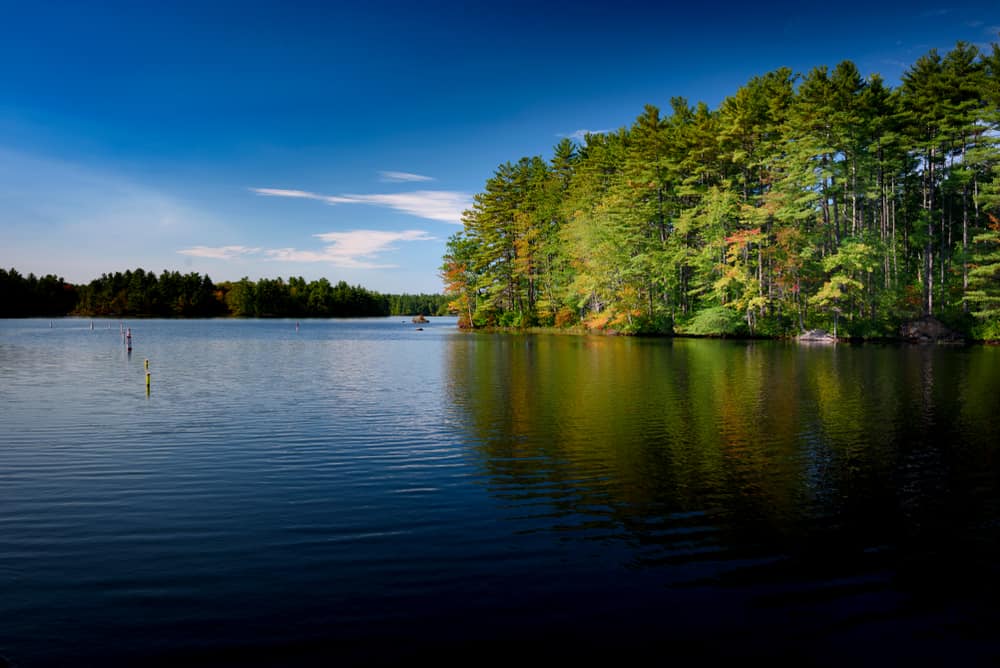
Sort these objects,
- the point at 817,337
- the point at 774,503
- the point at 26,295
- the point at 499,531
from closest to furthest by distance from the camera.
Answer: the point at 499,531 < the point at 774,503 < the point at 817,337 < the point at 26,295

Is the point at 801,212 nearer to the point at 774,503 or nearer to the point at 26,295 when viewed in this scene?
the point at 774,503

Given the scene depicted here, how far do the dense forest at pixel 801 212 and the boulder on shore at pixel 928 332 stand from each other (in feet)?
4.25

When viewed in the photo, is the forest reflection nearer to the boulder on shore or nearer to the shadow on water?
the shadow on water

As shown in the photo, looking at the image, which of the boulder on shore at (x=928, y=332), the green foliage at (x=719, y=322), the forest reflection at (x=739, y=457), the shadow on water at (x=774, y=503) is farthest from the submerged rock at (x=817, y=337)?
the shadow on water at (x=774, y=503)

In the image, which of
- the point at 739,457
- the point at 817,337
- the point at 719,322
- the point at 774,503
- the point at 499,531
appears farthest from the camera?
the point at 719,322

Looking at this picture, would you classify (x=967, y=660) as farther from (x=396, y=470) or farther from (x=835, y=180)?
(x=835, y=180)

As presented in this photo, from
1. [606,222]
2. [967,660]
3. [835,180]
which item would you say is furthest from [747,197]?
[967,660]

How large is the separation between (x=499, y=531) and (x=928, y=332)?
197 ft

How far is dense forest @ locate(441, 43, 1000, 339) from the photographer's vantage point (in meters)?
55.3

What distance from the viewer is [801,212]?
186 ft

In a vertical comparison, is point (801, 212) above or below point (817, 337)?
above

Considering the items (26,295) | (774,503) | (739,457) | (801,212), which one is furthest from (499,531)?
(26,295)

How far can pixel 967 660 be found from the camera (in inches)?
256

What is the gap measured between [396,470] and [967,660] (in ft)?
34.6
